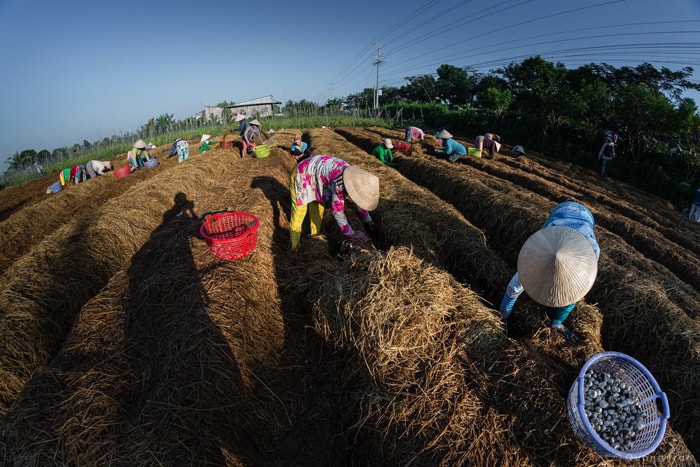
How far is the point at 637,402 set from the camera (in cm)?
229

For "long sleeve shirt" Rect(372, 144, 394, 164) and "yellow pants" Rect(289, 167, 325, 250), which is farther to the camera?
"long sleeve shirt" Rect(372, 144, 394, 164)

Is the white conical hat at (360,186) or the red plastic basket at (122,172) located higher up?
the white conical hat at (360,186)

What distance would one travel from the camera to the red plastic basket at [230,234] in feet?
13.6

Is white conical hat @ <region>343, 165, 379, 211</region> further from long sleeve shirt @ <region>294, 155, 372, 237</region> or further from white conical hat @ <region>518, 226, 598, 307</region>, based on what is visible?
white conical hat @ <region>518, 226, 598, 307</region>

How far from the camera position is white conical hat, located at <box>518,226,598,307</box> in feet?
7.77

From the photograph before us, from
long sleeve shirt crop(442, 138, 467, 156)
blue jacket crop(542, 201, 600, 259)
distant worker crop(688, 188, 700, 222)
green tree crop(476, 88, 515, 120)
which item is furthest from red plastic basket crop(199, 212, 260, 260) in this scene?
green tree crop(476, 88, 515, 120)

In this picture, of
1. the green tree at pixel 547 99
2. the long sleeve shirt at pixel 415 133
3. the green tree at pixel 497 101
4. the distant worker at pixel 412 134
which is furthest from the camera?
the green tree at pixel 497 101

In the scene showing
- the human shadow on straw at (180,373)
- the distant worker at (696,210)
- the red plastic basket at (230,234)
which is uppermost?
the red plastic basket at (230,234)

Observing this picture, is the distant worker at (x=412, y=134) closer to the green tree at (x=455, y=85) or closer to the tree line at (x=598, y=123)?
the tree line at (x=598, y=123)

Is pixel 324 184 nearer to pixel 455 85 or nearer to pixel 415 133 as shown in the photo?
pixel 415 133

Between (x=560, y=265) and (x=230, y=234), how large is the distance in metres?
4.66

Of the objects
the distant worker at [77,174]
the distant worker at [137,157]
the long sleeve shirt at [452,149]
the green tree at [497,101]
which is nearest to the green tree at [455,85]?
the green tree at [497,101]

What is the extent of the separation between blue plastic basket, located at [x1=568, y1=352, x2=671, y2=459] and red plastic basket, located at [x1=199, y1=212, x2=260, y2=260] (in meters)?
3.89

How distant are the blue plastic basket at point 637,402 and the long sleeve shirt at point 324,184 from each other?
3.24 metres
